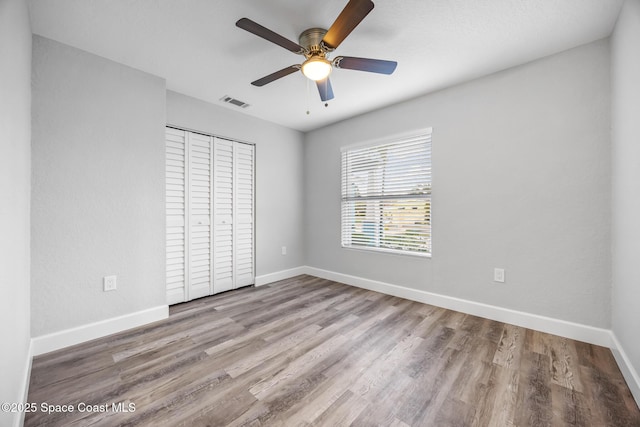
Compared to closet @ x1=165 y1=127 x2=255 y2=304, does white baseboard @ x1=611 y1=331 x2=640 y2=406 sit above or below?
below

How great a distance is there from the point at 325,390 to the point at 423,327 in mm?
1272

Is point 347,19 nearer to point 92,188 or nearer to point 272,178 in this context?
point 92,188

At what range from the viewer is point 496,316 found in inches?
101

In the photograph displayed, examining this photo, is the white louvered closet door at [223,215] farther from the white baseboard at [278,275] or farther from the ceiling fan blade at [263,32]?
the ceiling fan blade at [263,32]

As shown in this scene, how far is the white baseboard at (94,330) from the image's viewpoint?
202cm

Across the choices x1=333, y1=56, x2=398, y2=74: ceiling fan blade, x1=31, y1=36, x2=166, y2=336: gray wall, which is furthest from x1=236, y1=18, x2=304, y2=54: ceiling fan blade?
x1=31, y1=36, x2=166, y2=336: gray wall

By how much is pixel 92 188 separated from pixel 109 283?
856mm

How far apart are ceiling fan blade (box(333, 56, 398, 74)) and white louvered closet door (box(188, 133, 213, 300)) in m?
2.12

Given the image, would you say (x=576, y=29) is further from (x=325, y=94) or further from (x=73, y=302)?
(x=73, y=302)

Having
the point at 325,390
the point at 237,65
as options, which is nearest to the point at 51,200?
the point at 237,65

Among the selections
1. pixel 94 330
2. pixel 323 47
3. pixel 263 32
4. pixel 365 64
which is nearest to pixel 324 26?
pixel 323 47

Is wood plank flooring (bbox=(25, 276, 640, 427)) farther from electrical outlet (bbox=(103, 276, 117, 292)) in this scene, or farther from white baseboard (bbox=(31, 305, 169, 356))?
electrical outlet (bbox=(103, 276, 117, 292))

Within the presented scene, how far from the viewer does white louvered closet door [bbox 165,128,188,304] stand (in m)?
3.01

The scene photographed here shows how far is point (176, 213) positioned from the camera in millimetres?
→ 3078
